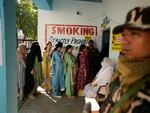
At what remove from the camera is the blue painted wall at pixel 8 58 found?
2842mm

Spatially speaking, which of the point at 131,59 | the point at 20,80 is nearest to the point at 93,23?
the point at 20,80

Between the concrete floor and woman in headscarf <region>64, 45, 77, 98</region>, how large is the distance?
24cm

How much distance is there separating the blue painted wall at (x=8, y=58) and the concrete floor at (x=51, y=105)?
219 cm

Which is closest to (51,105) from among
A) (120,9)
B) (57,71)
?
(57,71)

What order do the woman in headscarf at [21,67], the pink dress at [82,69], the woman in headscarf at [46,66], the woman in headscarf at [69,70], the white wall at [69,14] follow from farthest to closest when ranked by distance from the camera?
the white wall at [69,14], the woman in headscarf at [46,66], the pink dress at [82,69], the woman in headscarf at [69,70], the woman in headscarf at [21,67]

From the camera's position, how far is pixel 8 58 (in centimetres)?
294

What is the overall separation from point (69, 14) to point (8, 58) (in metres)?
5.24

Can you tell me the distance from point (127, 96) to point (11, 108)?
232 cm

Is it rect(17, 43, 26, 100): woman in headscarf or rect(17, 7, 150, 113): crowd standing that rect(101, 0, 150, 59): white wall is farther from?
rect(17, 43, 26, 100): woman in headscarf

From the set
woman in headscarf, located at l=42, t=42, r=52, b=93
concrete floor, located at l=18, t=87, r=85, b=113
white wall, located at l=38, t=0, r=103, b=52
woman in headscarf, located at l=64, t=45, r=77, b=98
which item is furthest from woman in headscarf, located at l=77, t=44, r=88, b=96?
white wall, located at l=38, t=0, r=103, b=52

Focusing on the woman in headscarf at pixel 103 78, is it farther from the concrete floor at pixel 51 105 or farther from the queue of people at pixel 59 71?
the queue of people at pixel 59 71

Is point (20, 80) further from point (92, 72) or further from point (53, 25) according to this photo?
point (53, 25)

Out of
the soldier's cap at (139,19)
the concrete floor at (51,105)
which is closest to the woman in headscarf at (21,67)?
the concrete floor at (51,105)

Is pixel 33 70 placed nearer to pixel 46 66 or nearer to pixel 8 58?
pixel 46 66
